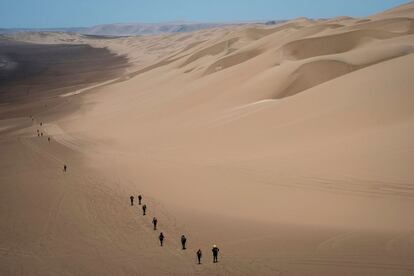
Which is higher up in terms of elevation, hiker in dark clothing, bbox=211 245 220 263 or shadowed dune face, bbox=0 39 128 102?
shadowed dune face, bbox=0 39 128 102

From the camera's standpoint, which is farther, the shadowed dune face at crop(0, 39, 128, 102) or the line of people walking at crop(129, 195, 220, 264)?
the shadowed dune face at crop(0, 39, 128, 102)

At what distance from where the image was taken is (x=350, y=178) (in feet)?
40.8

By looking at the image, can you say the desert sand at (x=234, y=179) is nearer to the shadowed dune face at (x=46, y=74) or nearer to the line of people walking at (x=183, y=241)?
the line of people walking at (x=183, y=241)

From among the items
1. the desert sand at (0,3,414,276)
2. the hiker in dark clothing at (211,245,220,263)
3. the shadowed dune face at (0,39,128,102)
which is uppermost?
the shadowed dune face at (0,39,128,102)

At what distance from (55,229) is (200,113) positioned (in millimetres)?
13881

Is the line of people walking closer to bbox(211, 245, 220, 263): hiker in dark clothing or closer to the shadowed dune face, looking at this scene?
bbox(211, 245, 220, 263): hiker in dark clothing

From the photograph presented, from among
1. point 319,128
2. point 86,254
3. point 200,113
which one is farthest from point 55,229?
point 200,113

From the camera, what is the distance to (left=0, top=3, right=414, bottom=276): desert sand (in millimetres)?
9930

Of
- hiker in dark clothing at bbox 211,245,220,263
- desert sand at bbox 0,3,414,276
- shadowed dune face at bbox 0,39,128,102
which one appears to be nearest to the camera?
hiker in dark clothing at bbox 211,245,220,263

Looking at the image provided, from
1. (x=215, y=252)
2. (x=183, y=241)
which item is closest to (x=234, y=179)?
(x=183, y=241)

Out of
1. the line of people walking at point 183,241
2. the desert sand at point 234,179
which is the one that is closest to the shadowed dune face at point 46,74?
the desert sand at point 234,179

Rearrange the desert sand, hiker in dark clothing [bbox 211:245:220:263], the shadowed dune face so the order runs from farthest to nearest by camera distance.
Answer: the shadowed dune face → the desert sand → hiker in dark clothing [bbox 211:245:220:263]

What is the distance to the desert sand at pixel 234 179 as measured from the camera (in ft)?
32.6

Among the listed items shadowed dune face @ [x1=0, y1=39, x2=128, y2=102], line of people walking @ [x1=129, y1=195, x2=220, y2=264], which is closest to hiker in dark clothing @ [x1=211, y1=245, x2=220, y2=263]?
line of people walking @ [x1=129, y1=195, x2=220, y2=264]
